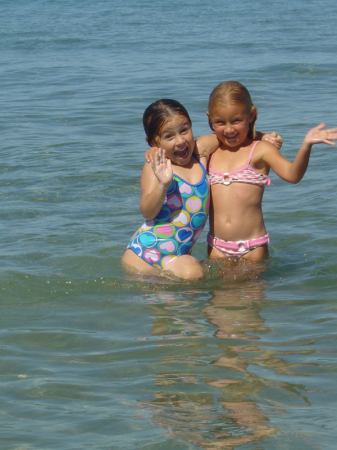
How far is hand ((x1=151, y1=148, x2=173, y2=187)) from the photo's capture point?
179 inches

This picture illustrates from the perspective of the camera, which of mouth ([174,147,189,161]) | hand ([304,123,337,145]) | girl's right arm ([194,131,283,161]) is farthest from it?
girl's right arm ([194,131,283,161])

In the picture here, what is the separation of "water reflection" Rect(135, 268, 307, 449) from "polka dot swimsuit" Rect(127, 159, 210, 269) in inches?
14.9

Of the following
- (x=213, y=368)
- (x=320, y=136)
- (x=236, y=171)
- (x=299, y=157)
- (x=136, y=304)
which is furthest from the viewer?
(x=236, y=171)

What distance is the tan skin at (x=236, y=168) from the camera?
4816 millimetres

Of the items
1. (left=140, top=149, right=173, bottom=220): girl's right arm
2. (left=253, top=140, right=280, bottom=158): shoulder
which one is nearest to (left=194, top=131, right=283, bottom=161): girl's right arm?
(left=253, top=140, right=280, bottom=158): shoulder

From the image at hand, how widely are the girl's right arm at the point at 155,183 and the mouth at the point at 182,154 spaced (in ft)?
0.72

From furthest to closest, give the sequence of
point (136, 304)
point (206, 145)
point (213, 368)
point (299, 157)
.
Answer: point (206, 145) → point (136, 304) → point (299, 157) → point (213, 368)

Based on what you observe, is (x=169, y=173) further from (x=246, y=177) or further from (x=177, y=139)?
(x=246, y=177)

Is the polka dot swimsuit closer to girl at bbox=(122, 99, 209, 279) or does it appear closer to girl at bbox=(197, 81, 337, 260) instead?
girl at bbox=(122, 99, 209, 279)

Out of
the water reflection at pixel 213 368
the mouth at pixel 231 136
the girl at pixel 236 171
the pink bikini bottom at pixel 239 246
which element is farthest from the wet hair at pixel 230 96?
the water reflection at pixel 213 368

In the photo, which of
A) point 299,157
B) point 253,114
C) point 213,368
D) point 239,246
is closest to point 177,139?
point 253,114

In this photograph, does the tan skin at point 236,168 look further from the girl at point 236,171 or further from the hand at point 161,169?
the hand at point 161,169

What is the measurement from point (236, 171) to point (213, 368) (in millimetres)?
1890

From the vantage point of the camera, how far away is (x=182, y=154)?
193 inches
